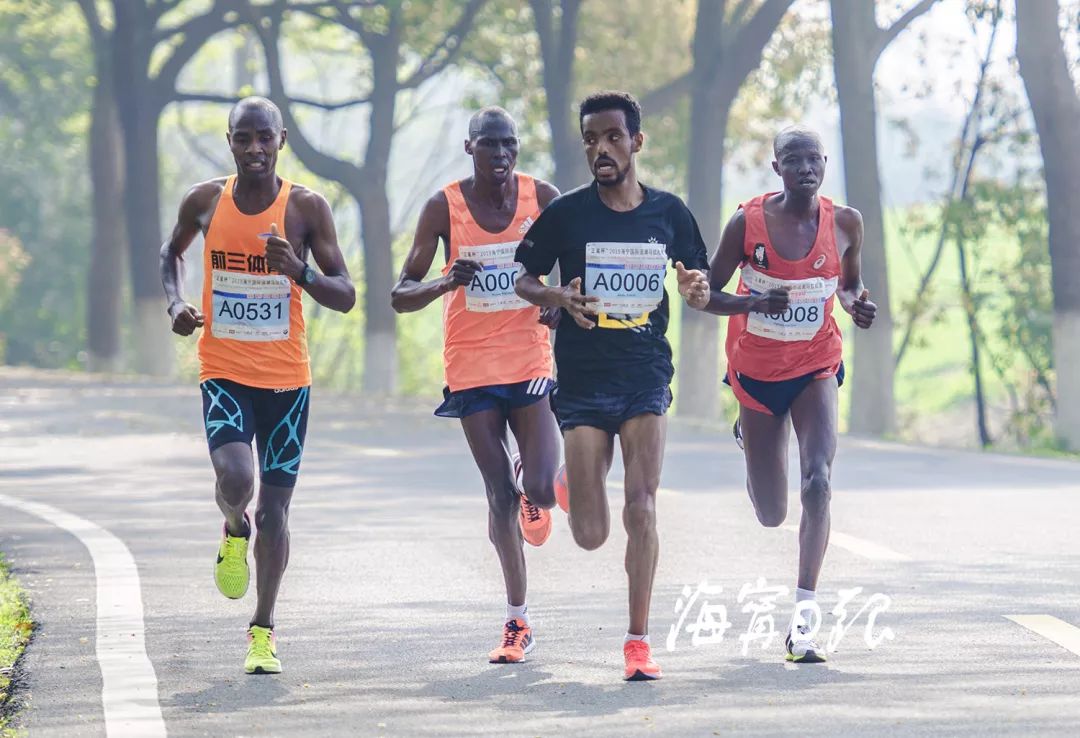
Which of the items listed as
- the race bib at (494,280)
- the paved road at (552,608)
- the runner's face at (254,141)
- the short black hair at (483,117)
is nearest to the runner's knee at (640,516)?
the paved road at (552,608)

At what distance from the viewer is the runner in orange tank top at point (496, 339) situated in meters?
9.02

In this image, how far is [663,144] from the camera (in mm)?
41344

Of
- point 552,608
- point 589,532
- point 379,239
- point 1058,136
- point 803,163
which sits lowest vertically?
point 552,608


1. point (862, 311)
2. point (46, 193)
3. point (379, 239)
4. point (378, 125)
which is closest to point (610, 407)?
point (862, 311)

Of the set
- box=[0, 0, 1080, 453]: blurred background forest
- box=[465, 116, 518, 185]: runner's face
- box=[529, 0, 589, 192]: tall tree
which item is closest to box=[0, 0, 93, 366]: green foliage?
box=[0, 0, 1080, 453]: blurred background forest

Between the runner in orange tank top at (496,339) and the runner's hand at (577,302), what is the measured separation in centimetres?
58

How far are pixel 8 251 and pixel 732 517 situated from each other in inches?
1507

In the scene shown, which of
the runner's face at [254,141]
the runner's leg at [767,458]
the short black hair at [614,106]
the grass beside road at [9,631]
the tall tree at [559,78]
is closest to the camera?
the grass beside road at [9,631]

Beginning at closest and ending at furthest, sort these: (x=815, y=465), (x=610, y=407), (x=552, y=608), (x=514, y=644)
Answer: (x=610, y=407)
(x=514, y=644)
(x=815, y=465)
(x=552, y=608)

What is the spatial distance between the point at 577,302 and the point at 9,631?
300cm

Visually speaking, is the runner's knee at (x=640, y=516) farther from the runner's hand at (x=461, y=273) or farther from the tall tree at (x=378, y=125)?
the tall tree at (x=378, y=125)

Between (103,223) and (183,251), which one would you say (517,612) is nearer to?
(183,251)

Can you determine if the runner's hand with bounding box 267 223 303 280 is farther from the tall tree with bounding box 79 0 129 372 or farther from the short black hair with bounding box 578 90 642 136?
the tall tree with bounding box 79 0 129 372

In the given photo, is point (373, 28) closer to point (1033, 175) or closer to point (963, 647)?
point (1033, 175)
